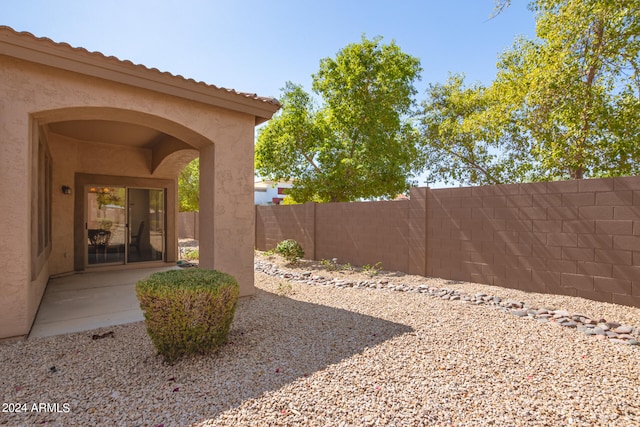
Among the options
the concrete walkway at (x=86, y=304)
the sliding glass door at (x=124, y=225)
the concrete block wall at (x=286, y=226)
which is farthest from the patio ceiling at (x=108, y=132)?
the concrete block wall at (x=286, y=226)

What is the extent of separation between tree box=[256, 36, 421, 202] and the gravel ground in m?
9.13

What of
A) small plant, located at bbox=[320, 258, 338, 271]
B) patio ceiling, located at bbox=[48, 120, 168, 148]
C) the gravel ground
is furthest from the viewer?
small plant, located at bbox=[320, 258, 338, 271]

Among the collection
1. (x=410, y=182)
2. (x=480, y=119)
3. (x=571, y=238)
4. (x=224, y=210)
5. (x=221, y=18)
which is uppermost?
(x=221, y=18)

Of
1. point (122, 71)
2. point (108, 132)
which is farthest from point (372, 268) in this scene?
point (108, 132)

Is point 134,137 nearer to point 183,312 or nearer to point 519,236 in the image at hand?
point 183,312

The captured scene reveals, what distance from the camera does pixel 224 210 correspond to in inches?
218

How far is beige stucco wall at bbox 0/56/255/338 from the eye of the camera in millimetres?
3961

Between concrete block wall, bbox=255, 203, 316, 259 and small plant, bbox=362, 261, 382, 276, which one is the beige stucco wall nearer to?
small plant, bbox=362, 261, 382, 276

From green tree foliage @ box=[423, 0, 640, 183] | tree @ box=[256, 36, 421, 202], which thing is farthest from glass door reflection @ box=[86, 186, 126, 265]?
green tree foliage @ box=[423, 0, 640, 183]

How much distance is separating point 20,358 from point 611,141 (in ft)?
36.7

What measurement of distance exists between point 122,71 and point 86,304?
379 centimetres

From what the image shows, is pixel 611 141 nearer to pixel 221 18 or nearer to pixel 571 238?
pixel 571 238

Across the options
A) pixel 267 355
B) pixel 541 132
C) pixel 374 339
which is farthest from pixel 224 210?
pixel 541 132

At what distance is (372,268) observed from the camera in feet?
29.3
